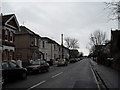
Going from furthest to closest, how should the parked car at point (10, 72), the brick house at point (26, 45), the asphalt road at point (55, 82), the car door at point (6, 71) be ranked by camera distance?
1. the brick house at point (26, 45)
2. the parked car at point (10, 72)
3. the car door at point (6, 71)
4. the asphalt road at point (55, 82)

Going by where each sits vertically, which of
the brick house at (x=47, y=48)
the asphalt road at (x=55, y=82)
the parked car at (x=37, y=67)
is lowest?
the asphalt road at (x=55, y=82)

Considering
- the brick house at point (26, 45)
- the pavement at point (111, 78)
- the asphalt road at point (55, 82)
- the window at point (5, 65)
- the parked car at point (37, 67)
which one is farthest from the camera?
the brick house at point (26, 45)

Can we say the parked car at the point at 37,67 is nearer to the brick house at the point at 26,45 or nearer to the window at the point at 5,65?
the window at the point at 5,65

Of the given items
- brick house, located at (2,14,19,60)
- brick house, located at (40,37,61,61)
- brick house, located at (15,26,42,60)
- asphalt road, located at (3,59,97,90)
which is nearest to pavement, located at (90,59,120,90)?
asphalt road, located at (3,59,97,90)

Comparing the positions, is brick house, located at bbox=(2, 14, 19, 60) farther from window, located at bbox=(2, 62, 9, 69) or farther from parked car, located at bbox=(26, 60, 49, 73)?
window, located at bbox=(2, 62, 9, 69)

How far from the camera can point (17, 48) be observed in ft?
150

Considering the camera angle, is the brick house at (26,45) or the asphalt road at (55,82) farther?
the brick house at (26,45)

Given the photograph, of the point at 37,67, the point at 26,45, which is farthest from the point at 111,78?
the point at 26,45

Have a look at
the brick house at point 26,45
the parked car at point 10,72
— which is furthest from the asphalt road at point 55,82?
the brick house at point 26,45

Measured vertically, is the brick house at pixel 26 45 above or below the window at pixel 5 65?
above

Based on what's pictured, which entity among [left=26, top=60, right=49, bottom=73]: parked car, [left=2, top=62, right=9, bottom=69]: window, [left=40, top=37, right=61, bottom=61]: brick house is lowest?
[left=26, top=60, right=49, bottom=73]: parked car

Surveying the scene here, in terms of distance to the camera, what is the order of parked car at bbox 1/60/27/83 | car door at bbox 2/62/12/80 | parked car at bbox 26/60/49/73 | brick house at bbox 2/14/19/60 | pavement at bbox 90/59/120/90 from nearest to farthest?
pavement at bbox 90/59/120/90 < car door at bbox 2/62/12/80 < parked car at bbox 1/60/27/83 < parked car at bbox 26/60/49/73 < brick house at bbox 2/14/19/60

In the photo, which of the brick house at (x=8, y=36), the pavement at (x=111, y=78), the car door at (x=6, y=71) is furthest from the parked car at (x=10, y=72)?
the brick house at (x=8, y=36)

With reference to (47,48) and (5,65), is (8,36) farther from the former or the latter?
(47,48)
